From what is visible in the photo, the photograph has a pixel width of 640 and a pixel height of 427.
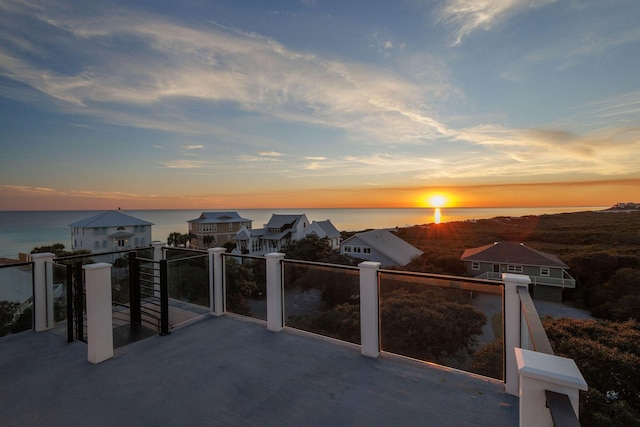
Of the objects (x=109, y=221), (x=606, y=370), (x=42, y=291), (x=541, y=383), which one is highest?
(x=109, y=221)

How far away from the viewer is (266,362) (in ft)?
10.9

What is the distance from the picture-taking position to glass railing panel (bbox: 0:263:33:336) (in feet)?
13.8

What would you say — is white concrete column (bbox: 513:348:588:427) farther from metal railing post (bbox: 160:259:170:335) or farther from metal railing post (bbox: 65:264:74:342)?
A: metal railing post (bbox: 65:264:74:342)

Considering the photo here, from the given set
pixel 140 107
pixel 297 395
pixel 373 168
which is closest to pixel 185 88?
pixel 140 107

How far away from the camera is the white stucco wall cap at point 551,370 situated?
0.94 m

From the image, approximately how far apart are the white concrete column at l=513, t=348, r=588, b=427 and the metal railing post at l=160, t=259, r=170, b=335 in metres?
4.30

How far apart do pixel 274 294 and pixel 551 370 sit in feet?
11.8

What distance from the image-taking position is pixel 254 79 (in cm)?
779

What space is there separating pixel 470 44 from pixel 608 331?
7831 mm

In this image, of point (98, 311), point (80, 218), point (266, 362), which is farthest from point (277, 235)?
point (80, 218)

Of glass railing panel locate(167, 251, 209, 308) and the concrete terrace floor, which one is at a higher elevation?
glass railing panel locate(167, 251, 209, 308)

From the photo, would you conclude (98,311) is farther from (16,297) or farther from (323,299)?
(323,299)

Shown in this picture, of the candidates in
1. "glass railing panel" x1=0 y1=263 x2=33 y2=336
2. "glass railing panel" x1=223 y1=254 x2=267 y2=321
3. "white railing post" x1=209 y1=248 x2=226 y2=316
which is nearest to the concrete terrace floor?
"glass railing panel" x1=0 y1=263 x2=33 y2=336

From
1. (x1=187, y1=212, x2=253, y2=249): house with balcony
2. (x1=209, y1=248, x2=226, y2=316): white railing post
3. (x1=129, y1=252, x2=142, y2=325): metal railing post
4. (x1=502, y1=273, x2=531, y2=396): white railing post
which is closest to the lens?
(x1=502, y1=273, x2=531, y2=396): white railing post
